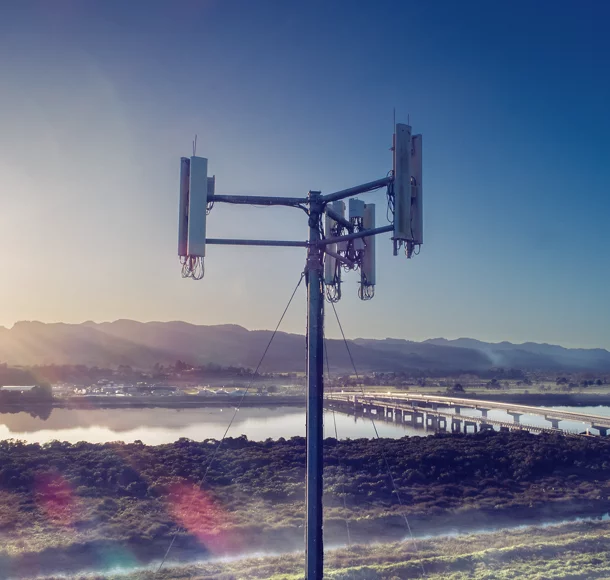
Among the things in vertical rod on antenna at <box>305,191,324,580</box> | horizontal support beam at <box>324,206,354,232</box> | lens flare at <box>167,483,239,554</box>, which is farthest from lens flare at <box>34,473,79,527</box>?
horizontal support beam at <box>324,206,354,232</box>

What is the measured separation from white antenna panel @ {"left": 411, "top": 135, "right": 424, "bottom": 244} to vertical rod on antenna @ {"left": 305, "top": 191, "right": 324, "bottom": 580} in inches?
29.6

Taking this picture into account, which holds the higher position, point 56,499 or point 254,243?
point 254,243

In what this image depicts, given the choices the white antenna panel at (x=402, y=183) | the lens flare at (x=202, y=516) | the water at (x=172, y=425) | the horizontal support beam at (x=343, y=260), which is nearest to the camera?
the white antenna panel at (x=402, y=183)

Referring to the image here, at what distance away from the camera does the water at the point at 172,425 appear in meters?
39.8

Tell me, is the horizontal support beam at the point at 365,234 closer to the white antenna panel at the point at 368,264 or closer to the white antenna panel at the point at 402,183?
the white antenna panel at the point at 402,183

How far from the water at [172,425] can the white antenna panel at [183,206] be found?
32.3 m

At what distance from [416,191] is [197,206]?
5.77ft

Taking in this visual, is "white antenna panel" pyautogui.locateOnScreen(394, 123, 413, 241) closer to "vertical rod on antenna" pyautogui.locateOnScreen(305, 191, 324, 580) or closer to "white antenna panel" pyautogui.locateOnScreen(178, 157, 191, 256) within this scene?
"vertical rod on antenna" pyautogui.locateOnScreen(305, 191, 324, 580)

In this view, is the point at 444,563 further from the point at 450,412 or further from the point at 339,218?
the point at 450,412

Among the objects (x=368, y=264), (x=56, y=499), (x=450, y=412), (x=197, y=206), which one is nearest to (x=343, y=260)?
(x=368, y=264)

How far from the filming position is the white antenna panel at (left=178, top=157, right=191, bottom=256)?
4895 millimetres

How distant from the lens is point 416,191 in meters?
4.76

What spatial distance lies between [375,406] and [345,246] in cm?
5604

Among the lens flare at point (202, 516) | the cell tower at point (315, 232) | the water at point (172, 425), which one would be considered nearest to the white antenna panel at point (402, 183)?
the cell tower at point (315, 232)
